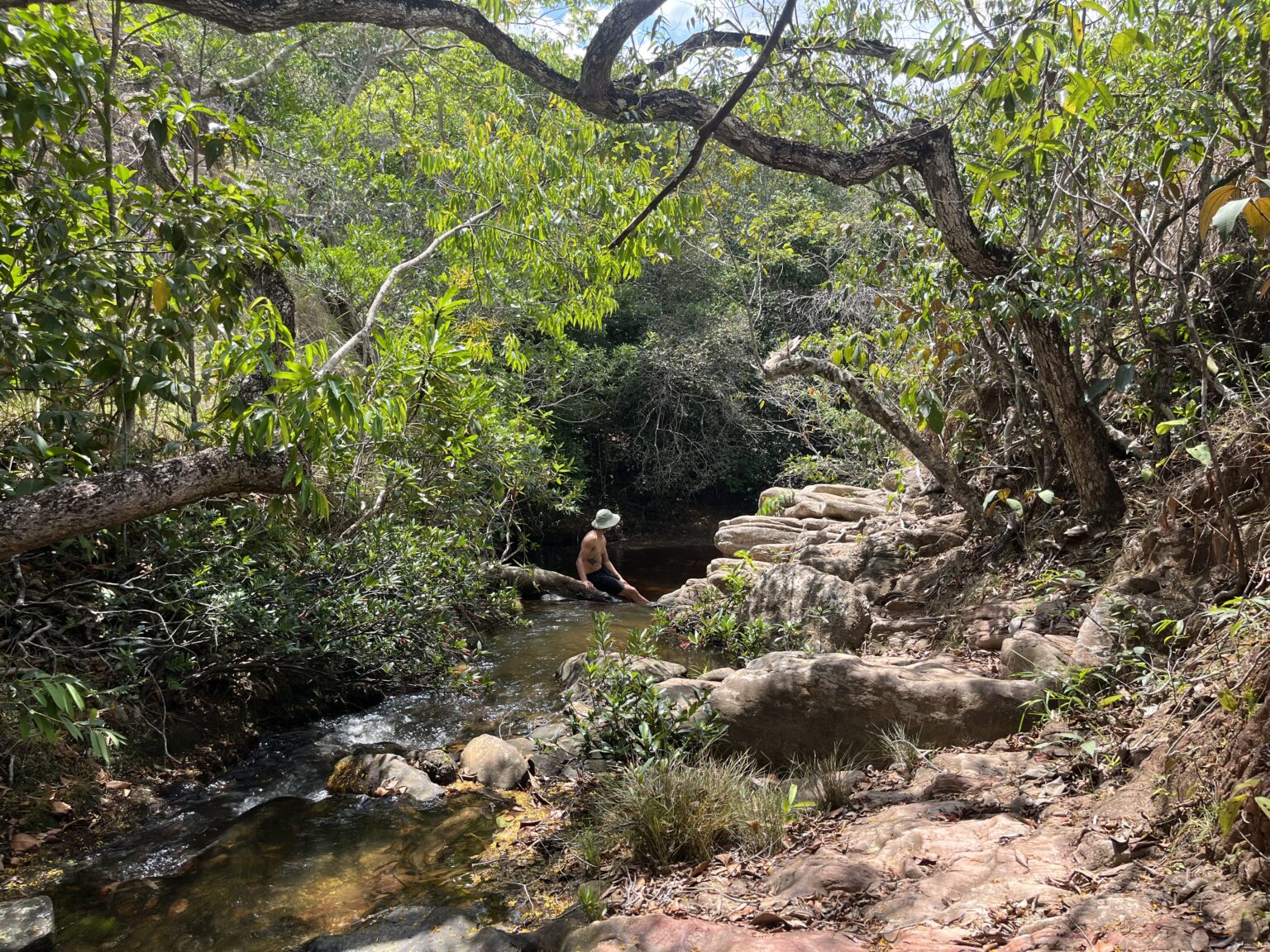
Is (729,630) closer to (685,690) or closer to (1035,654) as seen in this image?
(685,690)

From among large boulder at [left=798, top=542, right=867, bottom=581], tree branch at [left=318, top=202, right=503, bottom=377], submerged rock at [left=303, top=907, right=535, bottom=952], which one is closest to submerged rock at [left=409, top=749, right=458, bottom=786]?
submerged rock at [left=303, top=907, right=535, bottom=952]

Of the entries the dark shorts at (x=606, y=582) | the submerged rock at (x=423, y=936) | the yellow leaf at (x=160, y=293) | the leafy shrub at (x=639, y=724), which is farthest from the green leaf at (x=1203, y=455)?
the dark shorts at (x=606, y=582)

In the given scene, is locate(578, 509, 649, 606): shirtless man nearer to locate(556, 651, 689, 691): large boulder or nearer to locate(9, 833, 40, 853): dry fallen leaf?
locate(556, 651, 689, 691): large boulder

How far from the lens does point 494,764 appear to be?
4824 millimetres

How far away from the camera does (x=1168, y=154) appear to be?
3.54 m

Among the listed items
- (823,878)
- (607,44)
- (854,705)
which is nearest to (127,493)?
(607,44)

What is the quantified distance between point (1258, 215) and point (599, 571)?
905cm

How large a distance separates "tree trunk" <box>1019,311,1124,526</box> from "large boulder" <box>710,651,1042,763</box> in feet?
5.29

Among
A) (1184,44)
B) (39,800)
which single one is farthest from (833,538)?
(39,800)

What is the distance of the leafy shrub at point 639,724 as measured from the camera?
421 centimetres

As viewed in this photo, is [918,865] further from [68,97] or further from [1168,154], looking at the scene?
[68,97]

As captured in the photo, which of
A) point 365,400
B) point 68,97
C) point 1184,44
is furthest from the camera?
point 1184,44

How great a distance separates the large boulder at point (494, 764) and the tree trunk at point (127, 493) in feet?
6.81

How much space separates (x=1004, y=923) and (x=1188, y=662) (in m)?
1.53
